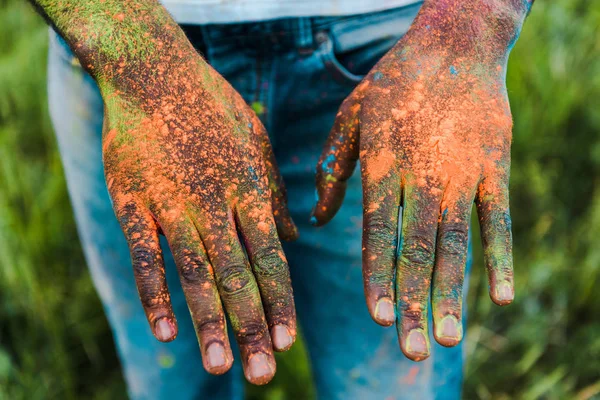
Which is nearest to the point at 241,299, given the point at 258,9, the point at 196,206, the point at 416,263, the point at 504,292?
the point at 196,206

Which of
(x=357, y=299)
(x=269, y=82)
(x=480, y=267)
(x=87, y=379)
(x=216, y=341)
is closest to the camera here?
(x=216, y=341)

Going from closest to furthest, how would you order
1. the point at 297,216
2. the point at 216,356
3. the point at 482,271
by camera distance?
1. the point at 216,356
2. the point at 297,216
3. the point at 482,271

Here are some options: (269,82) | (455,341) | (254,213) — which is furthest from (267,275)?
(269,82)

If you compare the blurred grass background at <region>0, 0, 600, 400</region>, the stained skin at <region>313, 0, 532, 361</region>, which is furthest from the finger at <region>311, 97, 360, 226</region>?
the blurred grass background at <region>0, 0, 600, 400</region>

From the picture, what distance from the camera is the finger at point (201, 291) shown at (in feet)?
2.35

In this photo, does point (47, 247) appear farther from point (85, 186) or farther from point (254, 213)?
point (254, 213)

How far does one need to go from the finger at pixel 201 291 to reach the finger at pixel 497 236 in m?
0.36

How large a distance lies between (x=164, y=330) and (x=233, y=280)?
0.36 feet

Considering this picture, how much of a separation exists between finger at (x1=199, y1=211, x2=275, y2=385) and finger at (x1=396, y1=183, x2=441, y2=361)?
184mm

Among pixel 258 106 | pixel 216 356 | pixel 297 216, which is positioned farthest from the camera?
pixel 297 216

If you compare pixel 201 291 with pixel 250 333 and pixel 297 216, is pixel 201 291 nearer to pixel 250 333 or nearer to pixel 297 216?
pixel 250 333

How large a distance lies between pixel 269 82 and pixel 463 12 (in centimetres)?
34

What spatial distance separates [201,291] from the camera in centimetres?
73

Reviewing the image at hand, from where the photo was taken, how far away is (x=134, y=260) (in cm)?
74
